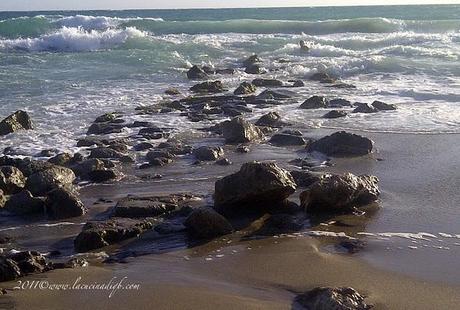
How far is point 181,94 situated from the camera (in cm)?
1631

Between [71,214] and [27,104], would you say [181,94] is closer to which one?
[27,104]

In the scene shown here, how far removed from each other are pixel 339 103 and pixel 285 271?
9352 mm

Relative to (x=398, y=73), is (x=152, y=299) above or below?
above

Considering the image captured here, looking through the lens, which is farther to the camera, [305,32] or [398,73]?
[305,32]

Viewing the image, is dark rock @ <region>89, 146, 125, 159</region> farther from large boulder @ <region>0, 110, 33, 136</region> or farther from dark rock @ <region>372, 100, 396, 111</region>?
dark rock @ <region>372, 100, 396, 111</region>

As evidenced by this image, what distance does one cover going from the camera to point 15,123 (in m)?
11.0

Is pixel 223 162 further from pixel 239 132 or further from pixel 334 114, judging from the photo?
pixel 334 114

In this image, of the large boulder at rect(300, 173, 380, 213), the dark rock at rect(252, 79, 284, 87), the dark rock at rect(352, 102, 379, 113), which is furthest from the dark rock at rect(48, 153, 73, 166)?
the dark rock at rect(252, 79, 284, 87)

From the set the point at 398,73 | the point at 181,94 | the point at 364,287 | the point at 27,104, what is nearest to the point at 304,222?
the point at 364,287

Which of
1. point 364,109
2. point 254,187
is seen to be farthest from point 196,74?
point 254,187

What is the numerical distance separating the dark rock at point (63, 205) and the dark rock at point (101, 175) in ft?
4.04

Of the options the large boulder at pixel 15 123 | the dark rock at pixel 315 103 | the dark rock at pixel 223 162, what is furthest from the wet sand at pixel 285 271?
the dark rock at pixel 315 103

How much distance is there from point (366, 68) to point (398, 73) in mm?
1944

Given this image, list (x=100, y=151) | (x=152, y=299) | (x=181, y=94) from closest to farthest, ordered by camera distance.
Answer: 1. (x=152, y=299)
2. (x=100, y=151)
3. (x=181, y=94)
